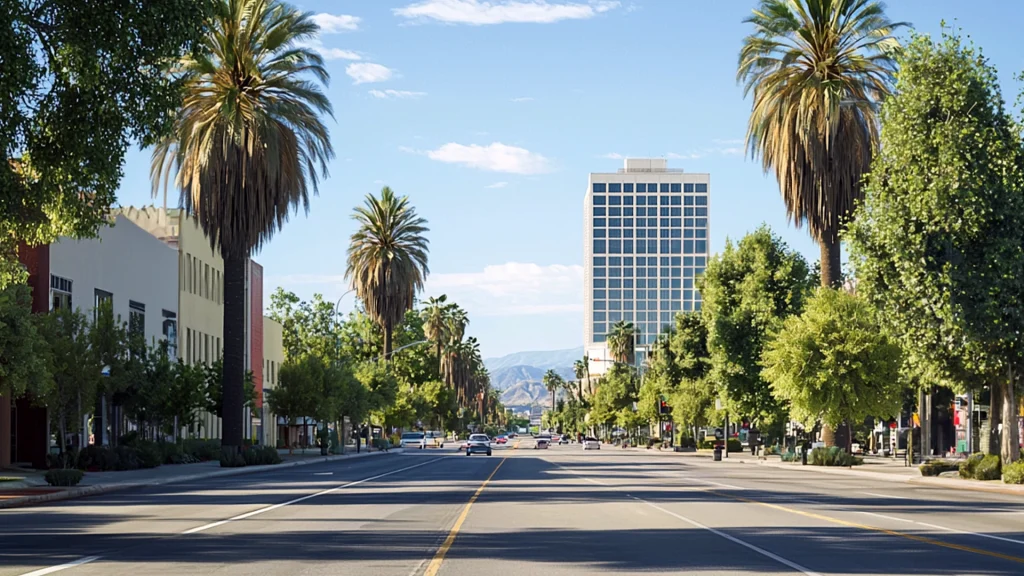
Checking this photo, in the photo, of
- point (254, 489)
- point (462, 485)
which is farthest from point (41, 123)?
point (462, 485)

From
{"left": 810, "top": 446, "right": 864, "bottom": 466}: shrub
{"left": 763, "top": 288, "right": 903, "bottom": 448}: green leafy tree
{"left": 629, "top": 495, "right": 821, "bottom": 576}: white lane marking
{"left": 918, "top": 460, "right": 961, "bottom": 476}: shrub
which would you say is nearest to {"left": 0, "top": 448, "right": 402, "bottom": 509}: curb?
{"left": 629, "top": 495, "right": 821, "bottom": 576}: white lane marking

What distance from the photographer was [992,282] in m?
36.9

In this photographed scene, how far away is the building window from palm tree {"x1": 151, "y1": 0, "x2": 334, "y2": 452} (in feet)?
25.2

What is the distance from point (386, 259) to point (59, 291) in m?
33.5

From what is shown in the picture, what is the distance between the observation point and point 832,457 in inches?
2190

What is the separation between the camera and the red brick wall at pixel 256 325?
95000 millimetres

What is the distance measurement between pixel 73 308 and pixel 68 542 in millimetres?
39964

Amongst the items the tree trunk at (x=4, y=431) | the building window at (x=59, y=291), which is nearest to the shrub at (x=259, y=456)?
the tree trunk at (x=4, y=431)

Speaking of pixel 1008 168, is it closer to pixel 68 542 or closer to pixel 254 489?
pixel 254 489

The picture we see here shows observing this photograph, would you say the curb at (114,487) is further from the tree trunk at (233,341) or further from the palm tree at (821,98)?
the palm tree at (821,98)

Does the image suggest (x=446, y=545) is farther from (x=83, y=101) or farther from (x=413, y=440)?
(x=413, y=440)

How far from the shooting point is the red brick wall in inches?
3740

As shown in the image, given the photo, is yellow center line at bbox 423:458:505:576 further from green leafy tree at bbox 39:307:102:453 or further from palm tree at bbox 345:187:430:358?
palm tree at bbox 345:187:430:358

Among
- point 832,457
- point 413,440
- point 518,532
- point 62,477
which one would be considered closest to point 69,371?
point 62,477
